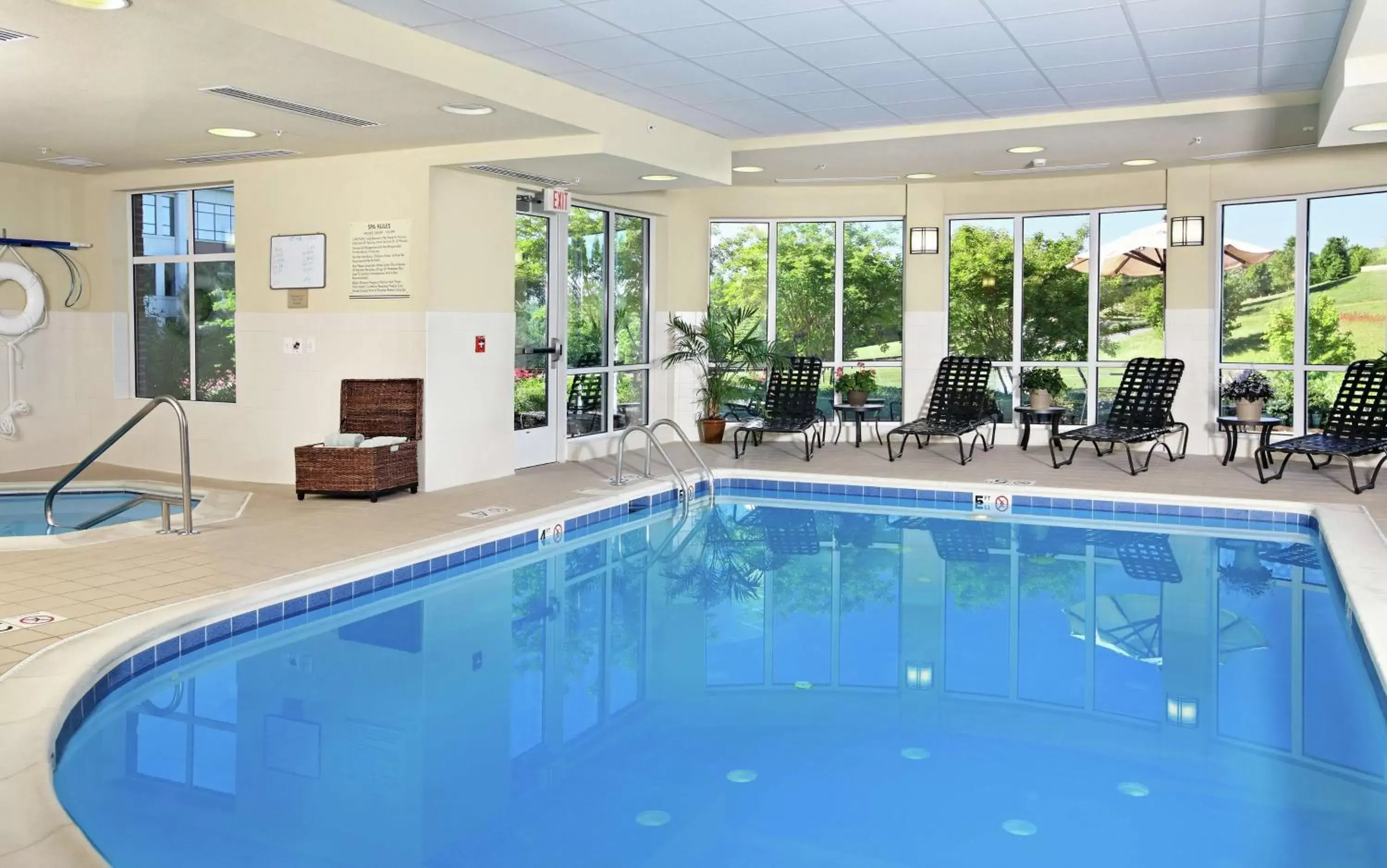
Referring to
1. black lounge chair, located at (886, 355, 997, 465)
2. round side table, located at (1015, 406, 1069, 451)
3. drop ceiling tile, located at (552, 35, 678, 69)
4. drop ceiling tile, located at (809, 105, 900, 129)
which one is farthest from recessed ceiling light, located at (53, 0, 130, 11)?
round side table, located at (1015, 406, 1069, 451)

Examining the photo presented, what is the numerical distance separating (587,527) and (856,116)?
11.6 ft

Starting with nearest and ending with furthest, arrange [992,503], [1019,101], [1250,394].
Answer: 1. [1019,101]
2. [992,503]
3. [1250,394]

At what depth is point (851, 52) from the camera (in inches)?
259

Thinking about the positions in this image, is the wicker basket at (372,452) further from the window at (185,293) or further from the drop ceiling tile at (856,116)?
the drop ceiling tile at (856,116)

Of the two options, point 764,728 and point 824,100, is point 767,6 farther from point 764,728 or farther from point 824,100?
point 764,728

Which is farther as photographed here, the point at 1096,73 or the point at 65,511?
the point at 65,511

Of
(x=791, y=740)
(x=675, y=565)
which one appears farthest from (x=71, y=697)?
(x=675, y=565)

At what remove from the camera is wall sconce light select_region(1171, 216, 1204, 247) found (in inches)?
423

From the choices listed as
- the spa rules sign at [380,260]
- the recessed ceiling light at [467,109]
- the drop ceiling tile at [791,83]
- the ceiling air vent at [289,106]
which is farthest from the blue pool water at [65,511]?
the drop ceiling tile at [791,83]

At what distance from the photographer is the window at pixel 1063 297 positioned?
37.2 ft

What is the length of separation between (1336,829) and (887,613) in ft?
9.10

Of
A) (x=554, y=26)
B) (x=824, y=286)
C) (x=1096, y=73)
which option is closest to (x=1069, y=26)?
(x=1096, y=73)

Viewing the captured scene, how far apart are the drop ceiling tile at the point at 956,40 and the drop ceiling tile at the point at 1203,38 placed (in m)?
0.76

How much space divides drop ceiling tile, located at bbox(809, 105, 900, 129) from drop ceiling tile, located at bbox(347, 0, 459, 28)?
3.25 metres
